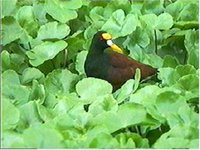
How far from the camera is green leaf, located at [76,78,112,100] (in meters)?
2.50

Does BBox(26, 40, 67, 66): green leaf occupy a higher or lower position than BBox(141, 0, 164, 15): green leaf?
higher

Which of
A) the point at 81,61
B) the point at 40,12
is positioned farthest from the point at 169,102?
the point at 40,12

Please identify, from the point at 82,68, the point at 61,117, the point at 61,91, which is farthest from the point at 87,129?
the point at 82,68

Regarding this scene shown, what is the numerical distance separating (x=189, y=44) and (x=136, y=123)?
A: 800 millimetres

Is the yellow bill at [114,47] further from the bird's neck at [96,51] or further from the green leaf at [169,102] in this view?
the green leaf at [169,102]

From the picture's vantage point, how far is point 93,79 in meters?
2.56

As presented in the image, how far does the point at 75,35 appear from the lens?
308cm

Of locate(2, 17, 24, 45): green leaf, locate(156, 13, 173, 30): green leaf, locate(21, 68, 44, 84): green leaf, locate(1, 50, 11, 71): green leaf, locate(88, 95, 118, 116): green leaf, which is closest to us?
locate(88, 95, 118, 116): green leaf

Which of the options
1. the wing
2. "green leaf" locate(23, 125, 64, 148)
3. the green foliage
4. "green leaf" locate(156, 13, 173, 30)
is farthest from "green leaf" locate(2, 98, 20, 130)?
"green leaf" locate(156, 13, 173, 30)

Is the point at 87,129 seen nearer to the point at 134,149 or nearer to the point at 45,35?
the point at 134,149

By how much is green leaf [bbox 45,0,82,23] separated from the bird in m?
0.18

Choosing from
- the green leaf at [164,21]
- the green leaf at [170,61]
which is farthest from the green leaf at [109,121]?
the green leaf at [164,21]

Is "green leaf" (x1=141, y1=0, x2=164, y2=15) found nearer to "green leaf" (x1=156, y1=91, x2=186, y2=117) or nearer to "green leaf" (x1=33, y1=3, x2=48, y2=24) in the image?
"green leaf" (x1=33, y1=3, x2=48, y2=24)

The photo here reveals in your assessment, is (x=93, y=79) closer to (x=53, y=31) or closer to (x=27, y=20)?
(x=53, y=31)
